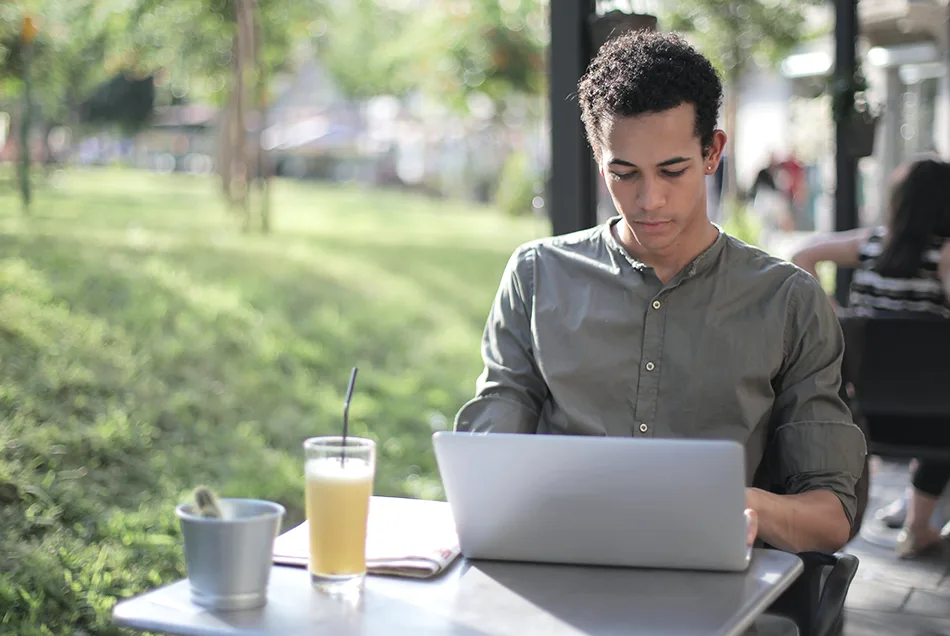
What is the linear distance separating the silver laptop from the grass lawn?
2049 mm

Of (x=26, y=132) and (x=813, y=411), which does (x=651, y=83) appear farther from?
(x=26, y=132)

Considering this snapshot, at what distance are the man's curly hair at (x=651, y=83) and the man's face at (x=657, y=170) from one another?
0.05ft

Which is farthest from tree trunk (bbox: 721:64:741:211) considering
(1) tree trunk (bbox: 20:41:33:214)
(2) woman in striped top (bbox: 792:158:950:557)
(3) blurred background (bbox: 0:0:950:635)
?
(1) tree trunk (bbox: 20:41:33:214)

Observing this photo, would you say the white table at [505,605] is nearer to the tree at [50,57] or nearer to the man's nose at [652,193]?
the man's nose at [652,193]

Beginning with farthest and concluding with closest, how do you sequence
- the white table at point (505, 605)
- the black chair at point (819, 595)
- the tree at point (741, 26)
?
the tree at point (741, 26), the black chair at point (819, 595), the white table at point (505, 605)

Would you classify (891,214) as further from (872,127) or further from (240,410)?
(240,410)

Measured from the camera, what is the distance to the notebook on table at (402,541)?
138 centimetres

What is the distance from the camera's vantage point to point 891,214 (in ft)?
A: 12.8

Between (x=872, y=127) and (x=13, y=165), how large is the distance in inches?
153

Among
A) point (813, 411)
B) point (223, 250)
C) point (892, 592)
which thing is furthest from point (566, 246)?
point (223, 250)

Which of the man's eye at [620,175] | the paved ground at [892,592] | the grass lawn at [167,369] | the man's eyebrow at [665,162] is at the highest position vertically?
the man's eyebrow at [665,162]

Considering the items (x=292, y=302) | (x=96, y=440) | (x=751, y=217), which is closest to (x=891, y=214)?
(x=96, y=440)

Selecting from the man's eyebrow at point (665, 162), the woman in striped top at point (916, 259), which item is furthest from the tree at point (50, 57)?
the man's eyebrow at point (665, 162)

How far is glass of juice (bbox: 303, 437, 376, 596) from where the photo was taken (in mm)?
1276
